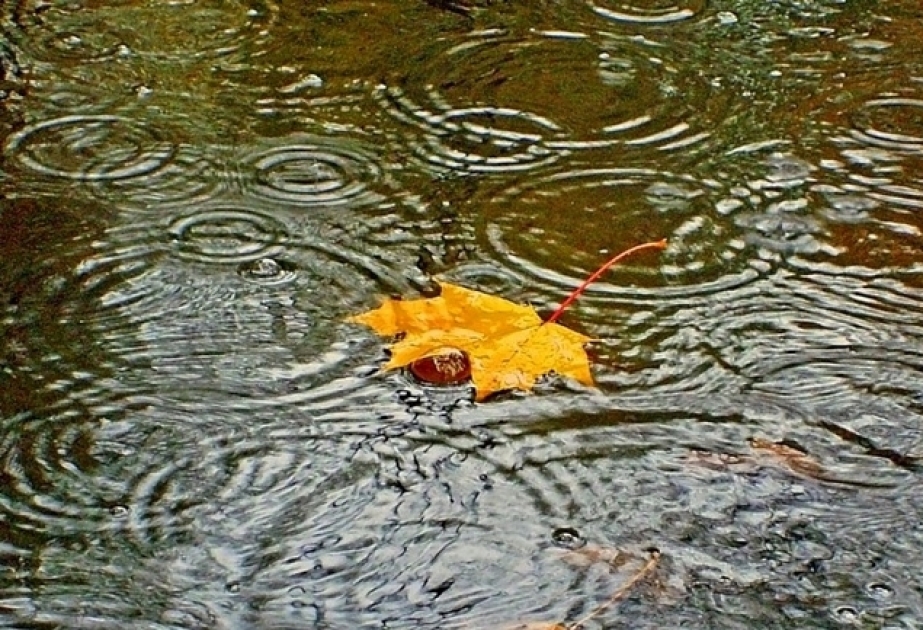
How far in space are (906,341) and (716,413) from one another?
0.35m

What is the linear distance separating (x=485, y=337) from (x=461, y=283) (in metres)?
0.18

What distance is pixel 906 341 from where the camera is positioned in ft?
6.65

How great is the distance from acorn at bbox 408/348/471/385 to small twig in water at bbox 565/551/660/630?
1.42ft

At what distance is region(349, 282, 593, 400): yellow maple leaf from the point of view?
1.94 meters

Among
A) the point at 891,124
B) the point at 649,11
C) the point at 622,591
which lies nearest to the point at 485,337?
the point at 622,591

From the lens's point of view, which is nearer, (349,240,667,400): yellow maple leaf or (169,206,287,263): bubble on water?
(349,240,667,400): yellow maple leaf

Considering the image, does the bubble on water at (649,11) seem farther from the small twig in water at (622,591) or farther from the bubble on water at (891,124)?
the small twig in water at (622,591)

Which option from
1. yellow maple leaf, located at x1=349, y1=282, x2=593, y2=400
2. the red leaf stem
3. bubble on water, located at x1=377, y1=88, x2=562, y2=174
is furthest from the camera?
bubble on water, located at x1=377, y1=88, x2=562, y2=174

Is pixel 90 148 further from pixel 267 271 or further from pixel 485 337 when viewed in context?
pixel 485 337

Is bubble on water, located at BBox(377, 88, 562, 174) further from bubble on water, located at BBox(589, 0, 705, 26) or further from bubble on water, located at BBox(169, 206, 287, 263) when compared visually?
bubble on water, located at BBox(589, 0, 705, 26)

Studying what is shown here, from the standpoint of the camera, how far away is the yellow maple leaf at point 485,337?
194cm

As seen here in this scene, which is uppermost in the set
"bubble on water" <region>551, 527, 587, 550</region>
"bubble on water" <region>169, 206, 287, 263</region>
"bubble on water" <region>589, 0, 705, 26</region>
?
"bubble on water" <region>589, 0, 705, 26</region>

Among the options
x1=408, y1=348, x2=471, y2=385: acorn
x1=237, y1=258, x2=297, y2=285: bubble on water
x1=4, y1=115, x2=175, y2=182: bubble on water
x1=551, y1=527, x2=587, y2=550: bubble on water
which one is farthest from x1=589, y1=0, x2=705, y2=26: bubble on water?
x1=551, y1=527, x2=587, y2=550: bubble on water

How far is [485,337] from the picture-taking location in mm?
2008
